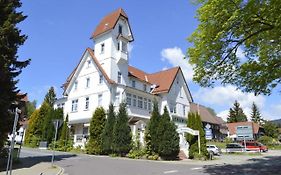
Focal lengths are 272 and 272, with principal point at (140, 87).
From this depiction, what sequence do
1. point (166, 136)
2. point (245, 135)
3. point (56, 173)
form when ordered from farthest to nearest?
point (245, 135) → point (166, 136) → point (56, 173)

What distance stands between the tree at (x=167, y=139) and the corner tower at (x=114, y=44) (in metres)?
11.6

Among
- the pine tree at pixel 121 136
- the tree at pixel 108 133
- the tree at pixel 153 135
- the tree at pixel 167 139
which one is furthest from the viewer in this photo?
the tree at pixel 108 133

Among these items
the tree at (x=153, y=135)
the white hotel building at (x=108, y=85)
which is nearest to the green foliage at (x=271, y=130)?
the white hotel building at (x=108, y=85)

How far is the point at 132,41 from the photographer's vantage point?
40125 mm

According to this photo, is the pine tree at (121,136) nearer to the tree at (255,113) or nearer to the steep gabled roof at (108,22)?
the steep gabled roof at (108,22)

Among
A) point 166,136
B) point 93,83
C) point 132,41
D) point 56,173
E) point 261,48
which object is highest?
point 132,41

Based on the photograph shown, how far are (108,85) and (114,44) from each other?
19.9 feet

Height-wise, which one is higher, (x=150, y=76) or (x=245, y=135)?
(x=150, y=76)

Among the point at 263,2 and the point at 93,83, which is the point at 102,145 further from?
the point at 263,2

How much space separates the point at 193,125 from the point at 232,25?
20.7 metres

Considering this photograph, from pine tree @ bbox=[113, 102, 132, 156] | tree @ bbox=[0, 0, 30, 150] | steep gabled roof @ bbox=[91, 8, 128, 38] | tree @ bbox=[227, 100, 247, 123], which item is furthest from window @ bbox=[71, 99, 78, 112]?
tree @ bbox=[227, 100, 247, 123]

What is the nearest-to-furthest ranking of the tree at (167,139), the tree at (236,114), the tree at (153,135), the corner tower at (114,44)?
the tree at (167,139), the tree at (153,135), the corner tower at (114,44), the tree at (236,114)

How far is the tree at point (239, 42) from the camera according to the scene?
37.2 feet

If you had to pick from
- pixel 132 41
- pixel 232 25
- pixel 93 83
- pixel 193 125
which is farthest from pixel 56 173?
pixel 132 41
